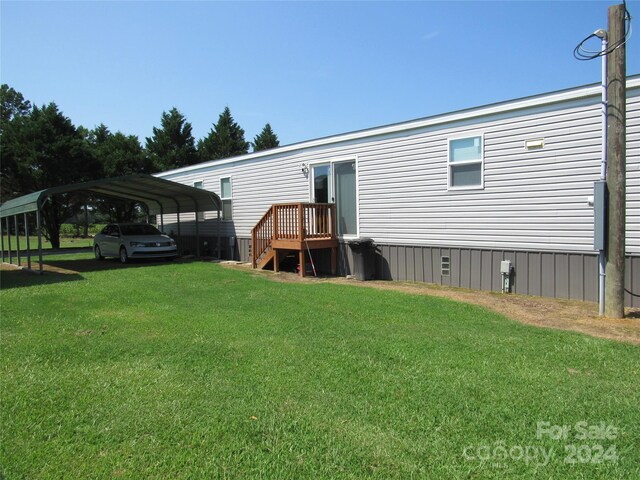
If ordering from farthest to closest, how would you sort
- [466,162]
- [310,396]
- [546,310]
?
1. [466,162]
2. [546,310]
3. [310,396]

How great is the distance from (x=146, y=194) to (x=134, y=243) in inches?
133

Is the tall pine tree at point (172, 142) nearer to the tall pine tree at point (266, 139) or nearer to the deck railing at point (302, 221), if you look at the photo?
the tall pine tree at point (266, 139)

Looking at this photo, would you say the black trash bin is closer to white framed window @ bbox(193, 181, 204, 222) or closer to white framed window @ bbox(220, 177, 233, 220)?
white framed window @ bbox(220, 177, 233, 220)

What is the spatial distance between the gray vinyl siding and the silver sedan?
6059mm

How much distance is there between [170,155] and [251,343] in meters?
31.0

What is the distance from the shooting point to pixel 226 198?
50.8ft

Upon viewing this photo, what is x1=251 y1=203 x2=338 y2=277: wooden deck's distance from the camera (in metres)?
10.7

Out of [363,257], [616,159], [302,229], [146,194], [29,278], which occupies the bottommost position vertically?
[29,278]

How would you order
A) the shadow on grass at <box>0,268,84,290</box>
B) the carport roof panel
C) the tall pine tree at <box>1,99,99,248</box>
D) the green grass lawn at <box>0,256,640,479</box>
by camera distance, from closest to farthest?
1. the green grass lawn at <box>0,256,640,479</box>
2. the shadow on grass at <box>0,268,84,290</box>
3. the carport roof panel
4. the tall pine tree at <box>1,99,99,248</box>

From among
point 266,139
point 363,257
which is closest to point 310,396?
point 363,257

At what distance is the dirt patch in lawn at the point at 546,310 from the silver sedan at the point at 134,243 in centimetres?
783

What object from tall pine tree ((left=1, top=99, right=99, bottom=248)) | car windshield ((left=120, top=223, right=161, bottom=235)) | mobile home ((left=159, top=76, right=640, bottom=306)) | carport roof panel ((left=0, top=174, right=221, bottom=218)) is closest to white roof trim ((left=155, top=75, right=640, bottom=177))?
mobile home ((left=159, top=76, right=640, bottom=306))

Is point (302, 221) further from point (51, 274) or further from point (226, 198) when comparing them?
point (51, 274)

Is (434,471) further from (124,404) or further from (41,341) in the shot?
(41,341)
